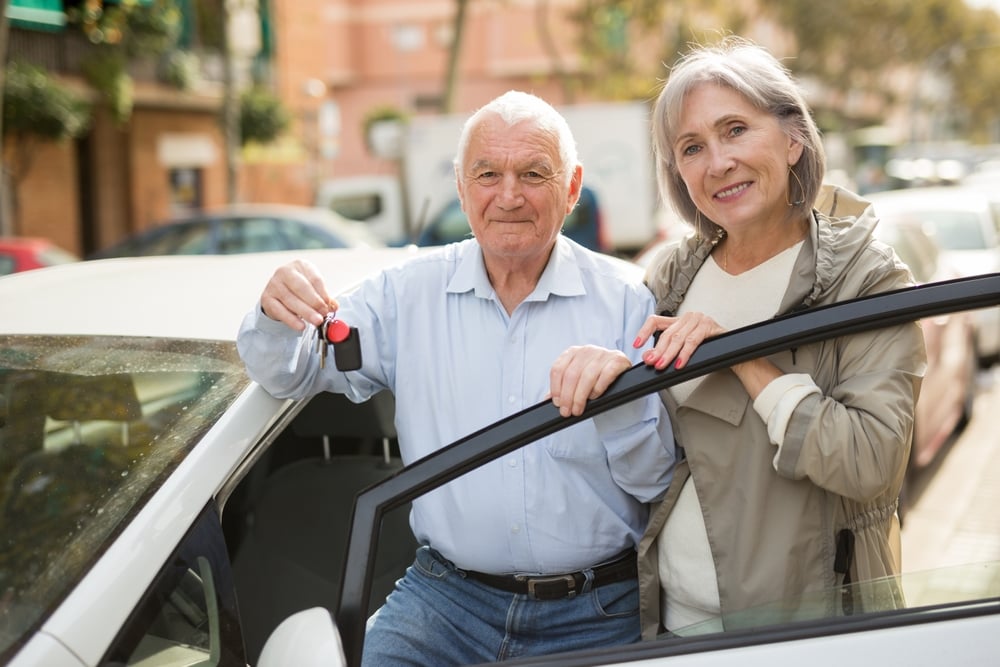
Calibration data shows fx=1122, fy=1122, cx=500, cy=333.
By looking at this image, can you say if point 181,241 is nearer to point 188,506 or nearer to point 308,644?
point 188,506

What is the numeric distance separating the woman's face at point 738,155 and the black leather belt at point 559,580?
2.32ft

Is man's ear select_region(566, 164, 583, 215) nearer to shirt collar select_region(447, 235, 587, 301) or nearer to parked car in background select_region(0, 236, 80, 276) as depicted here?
shirt collar select_region(447, 235, 587, 301)

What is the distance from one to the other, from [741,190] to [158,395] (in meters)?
1.15

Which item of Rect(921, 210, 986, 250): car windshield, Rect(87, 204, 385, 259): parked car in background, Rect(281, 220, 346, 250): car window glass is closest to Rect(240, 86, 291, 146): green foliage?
Rect(87, 204, 385, 259): parked car in background

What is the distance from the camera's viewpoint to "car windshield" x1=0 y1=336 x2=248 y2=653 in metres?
1.63

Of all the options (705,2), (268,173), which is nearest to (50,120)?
(268,173)

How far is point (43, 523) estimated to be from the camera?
68.3 inches

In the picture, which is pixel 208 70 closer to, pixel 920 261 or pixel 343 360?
pixel 920 261

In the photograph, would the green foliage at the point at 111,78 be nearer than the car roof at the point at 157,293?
No

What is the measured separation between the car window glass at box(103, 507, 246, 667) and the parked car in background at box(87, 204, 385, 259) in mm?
8962

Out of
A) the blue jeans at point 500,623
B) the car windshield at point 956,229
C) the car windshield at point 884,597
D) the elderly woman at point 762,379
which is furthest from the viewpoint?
the car windshield at point 956,229

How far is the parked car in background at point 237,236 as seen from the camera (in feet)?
35.2

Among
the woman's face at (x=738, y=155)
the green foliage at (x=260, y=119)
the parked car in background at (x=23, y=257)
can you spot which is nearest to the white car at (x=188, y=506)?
the woman's face at (x=738, y=155)

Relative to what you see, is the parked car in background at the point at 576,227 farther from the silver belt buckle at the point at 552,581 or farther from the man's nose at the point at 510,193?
the silver belt buckle at the point at 552,581
